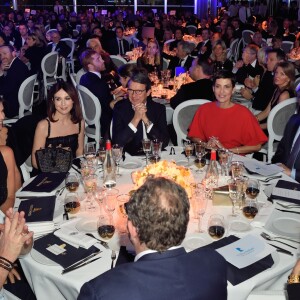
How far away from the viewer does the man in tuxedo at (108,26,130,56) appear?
11.4 meters

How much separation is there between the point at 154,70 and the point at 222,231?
210 inches

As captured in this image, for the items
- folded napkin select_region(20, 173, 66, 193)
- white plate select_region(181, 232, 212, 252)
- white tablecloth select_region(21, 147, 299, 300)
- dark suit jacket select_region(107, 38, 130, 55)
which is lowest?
white tablecloth select_region(21, 147, 299, 300)

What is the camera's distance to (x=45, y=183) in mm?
2980

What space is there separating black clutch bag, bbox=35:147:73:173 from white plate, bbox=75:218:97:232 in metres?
0.85

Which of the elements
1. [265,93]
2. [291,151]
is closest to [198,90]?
[265,93]

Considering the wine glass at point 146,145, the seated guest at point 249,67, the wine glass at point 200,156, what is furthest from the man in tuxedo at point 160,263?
the seated guest at point 249,67

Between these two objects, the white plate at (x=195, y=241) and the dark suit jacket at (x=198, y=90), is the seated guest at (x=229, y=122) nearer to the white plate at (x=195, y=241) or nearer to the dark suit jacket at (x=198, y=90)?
the dark suit jacket at (x=198, y=90)

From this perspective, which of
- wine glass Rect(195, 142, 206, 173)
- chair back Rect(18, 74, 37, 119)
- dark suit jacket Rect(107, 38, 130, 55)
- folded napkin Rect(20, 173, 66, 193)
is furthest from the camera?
dark suit jacket Rect(107, 38, 130, 55)

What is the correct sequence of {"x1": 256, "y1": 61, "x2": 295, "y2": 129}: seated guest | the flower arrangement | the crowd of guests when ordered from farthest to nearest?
{"x1": 256, "y1": 61, "x2": 295, "y2": 129}: seated guest < the flower arrangement < the crowd of guests

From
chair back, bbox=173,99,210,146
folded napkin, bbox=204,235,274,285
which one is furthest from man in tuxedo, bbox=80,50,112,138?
folded napkin, bbox=204,235,274,285

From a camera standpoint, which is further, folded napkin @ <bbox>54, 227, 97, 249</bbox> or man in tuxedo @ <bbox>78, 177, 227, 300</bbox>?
folded napkin @ <bbox>54, 227, 97, 249</bbox>

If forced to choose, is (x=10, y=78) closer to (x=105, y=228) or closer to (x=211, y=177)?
(x=211, y=177)

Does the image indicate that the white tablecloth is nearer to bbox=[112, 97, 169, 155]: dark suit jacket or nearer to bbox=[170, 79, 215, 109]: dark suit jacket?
bbox=[112, 97, 169, 155]: dark suit jacket

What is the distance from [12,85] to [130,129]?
316cm
